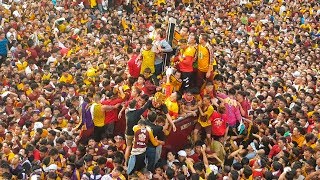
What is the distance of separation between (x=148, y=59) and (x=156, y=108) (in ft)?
6.10

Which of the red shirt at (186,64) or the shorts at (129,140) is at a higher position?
the red shirt at (186,64)

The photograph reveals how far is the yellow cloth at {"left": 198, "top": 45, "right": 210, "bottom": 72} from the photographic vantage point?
1110 cm

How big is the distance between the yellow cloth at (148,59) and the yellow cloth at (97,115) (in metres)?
1.45

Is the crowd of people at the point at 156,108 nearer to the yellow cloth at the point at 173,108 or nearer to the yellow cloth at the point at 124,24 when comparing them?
the yellow cloth at the point at 173,108

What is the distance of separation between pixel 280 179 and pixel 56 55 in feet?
32.1

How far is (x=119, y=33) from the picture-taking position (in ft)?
66.3

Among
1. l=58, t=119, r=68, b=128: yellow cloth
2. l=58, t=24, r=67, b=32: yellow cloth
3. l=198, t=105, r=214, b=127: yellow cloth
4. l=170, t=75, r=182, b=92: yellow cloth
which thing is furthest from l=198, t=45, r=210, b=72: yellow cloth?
l=58, t=24, r=67, b=32: yellow cloth

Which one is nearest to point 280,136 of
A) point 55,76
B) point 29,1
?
point 55,76

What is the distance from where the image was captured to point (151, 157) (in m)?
10.2

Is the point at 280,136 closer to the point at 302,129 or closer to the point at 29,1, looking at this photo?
the point at 302,129

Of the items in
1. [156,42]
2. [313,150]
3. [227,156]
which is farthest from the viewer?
[156,42]

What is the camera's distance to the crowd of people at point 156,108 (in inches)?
396

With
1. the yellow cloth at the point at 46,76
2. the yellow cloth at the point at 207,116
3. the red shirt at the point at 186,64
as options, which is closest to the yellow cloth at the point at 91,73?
the yellow cloth at the point at 46,76

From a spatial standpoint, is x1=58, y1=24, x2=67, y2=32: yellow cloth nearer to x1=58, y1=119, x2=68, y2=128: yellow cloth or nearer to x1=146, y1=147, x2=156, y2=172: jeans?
x1=58, y1=119, x2=68, y2=128: yellow cloth
